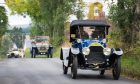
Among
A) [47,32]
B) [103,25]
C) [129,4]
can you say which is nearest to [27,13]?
[47,32]

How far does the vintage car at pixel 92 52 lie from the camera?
23141 millimetres

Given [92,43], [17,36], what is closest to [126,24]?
[92,43]

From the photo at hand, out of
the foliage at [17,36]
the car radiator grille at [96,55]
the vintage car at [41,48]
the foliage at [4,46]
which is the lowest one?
the foliage at [17,36]

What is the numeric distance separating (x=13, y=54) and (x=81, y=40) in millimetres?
55594

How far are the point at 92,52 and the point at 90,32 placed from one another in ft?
5.71

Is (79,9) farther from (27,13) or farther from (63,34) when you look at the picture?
(27,13)

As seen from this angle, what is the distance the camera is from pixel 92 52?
23562 mm

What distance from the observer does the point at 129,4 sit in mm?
32750

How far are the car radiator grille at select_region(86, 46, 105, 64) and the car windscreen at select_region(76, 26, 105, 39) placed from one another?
4.13ft

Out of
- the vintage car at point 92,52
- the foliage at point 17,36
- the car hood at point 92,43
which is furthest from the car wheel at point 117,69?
the foliage at point 17,36

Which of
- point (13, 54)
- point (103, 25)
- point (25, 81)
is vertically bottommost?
point (13, 54)

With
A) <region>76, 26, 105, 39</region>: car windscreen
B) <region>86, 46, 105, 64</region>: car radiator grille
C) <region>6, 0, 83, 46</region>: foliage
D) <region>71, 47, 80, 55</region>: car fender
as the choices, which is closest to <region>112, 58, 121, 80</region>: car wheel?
<region>86, 46, 105, 64</region>: car radiator grille

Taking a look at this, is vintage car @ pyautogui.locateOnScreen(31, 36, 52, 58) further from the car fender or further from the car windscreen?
the car fender

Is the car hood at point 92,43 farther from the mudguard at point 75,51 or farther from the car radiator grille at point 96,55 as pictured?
the mudguard at point 75,51
